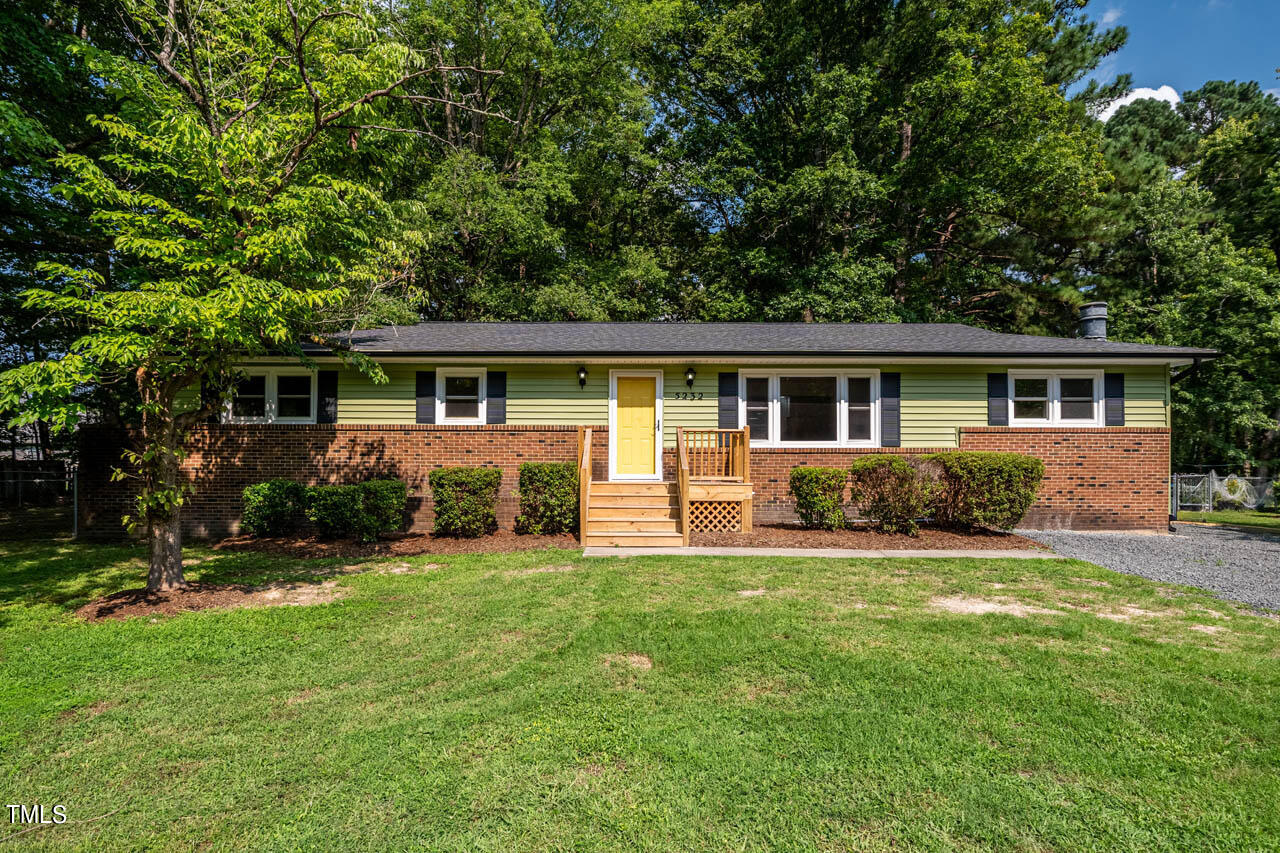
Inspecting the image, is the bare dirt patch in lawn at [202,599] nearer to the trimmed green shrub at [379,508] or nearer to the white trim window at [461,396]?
the trimmed green shrub at [379,508]

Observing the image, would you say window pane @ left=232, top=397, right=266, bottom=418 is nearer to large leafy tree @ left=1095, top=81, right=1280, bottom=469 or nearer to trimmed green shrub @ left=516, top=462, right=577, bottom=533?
trimmed green shrub @ left=516, top=462, right=577, bottom=533

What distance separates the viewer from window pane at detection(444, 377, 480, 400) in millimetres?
9922

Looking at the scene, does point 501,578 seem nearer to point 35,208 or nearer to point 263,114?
point 263,114

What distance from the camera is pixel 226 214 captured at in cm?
537

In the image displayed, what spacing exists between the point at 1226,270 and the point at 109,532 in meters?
29.2

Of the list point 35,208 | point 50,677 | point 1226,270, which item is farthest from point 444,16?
point 1226,270

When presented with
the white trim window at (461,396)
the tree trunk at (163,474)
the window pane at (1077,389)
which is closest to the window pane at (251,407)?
the white trim window at (461,396)

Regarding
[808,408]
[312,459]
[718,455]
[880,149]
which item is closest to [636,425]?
[718,455]

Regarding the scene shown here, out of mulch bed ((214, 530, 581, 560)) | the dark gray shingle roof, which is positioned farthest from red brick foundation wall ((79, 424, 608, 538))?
the dark gray shingle roof

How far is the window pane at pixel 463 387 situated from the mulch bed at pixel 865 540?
189 inches

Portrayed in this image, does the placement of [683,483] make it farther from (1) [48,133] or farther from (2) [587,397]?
(1) [48,133]

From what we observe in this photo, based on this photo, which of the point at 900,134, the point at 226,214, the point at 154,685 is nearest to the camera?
the point at 154,685

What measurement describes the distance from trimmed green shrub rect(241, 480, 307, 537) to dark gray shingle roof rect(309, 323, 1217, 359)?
2.57 metres

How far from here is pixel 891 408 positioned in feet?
32.4
